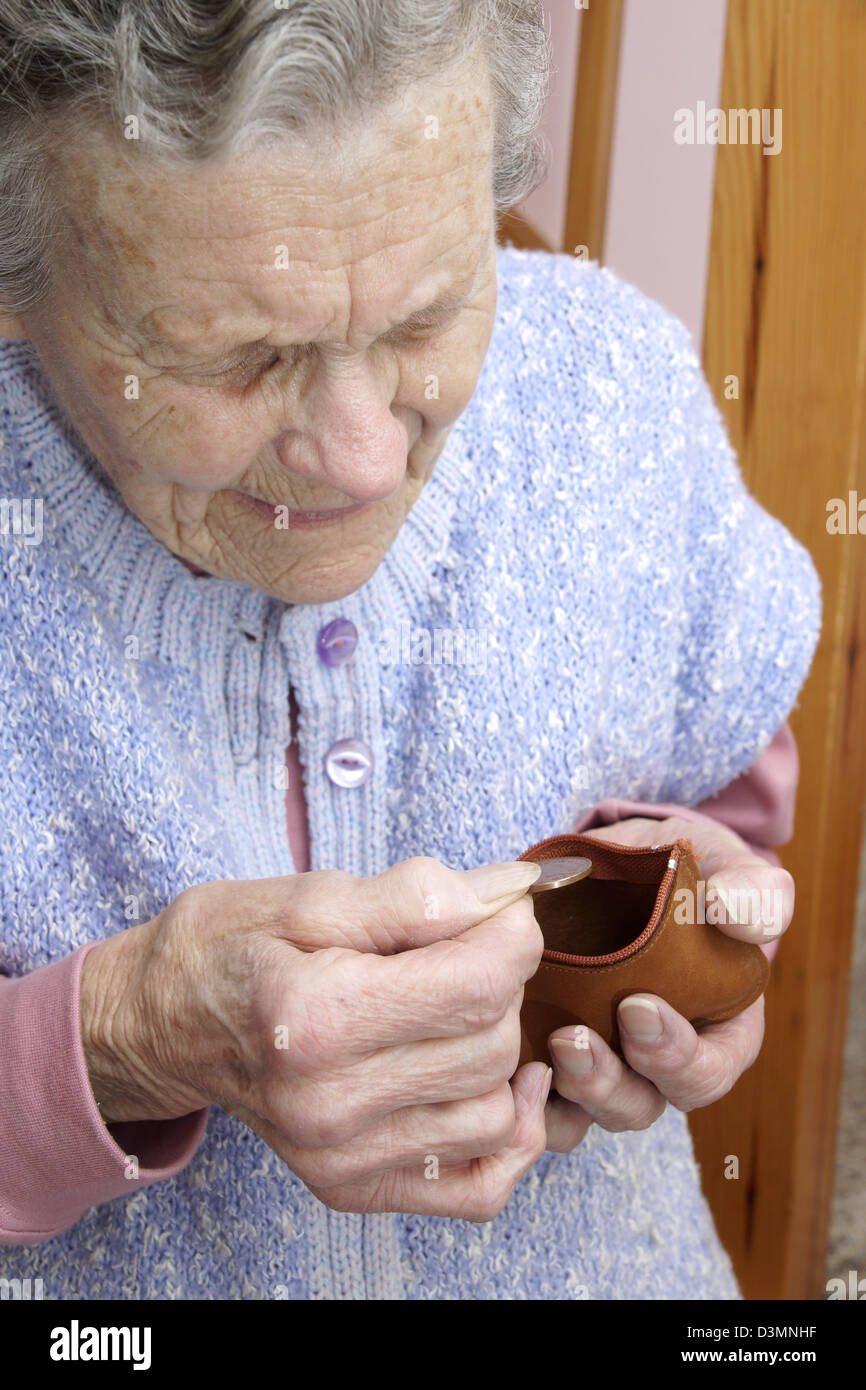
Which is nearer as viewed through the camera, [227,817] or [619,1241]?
[227,817]

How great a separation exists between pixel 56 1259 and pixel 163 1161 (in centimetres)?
20

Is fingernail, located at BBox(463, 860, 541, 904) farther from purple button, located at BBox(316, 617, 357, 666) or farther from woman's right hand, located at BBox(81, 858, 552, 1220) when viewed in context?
purple button, located at BBox(316, 617, 357, 666)

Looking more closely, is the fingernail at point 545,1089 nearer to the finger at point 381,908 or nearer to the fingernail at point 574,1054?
the fingernail at point 574,1054

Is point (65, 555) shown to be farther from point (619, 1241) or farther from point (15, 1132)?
point (619, 1241)

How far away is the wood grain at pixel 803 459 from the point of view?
1522 millimetres

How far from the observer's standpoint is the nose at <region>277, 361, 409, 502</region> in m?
0.83

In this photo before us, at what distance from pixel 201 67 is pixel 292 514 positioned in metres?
0.32

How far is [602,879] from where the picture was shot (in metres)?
1.02

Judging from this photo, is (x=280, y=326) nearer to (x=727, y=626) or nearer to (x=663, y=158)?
(x=727, y=626)

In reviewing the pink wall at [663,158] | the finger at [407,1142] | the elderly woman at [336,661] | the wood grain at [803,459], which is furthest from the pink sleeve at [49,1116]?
the pink wall at [663,158]

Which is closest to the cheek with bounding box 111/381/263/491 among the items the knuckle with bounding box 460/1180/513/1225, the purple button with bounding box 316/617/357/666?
the purple button with bounding box 316/617/357/666

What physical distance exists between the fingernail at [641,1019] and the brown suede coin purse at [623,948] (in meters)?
0.02

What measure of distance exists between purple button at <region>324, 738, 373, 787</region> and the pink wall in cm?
93
